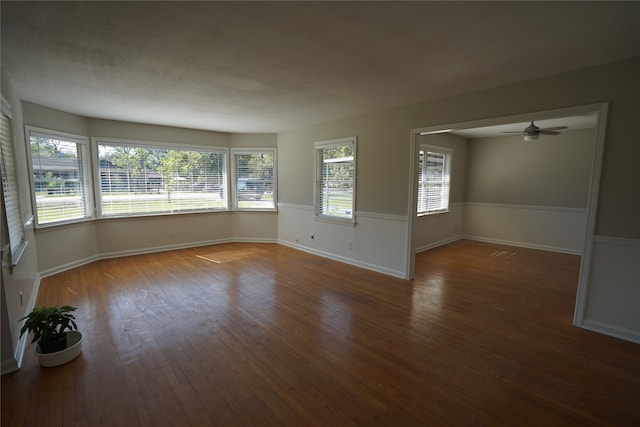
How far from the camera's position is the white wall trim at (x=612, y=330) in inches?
108

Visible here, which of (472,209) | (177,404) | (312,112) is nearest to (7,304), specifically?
(177,404)

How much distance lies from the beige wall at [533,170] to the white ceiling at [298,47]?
4.02m

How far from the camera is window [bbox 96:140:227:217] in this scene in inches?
211

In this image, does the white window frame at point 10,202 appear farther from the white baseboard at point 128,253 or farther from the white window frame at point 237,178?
the white window frame at point 237,178

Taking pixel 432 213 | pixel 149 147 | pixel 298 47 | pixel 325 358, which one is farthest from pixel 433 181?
pixel 149 147

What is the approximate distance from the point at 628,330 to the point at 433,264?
264 cm

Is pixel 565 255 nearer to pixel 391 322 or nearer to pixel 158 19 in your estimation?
pixel 391 322

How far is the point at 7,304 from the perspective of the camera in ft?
7.43

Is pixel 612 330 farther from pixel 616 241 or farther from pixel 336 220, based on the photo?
pixel 336 220

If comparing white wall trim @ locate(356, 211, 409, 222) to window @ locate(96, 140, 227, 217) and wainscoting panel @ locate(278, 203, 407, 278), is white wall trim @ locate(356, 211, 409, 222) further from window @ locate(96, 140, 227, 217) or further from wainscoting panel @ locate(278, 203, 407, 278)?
window @ locate(96, 140, 227, 217)

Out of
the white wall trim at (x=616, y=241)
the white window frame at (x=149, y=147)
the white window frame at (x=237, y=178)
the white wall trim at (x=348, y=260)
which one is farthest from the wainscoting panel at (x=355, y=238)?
the white wall trim at (x=616, y=241)

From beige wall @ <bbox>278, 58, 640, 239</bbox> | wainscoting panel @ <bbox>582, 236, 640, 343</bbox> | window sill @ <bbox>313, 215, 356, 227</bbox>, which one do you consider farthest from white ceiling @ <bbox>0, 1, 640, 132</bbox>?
window sill @ <bbox>313, 215, 356, 227</bbox>

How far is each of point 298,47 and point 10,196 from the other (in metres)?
3.03

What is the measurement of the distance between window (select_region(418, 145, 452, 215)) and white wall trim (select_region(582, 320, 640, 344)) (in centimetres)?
343
